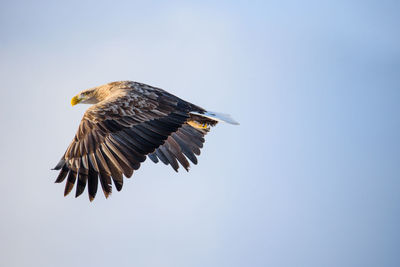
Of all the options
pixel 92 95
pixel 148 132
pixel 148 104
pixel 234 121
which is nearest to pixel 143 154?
pixel 148 132

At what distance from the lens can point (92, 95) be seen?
9039 mm

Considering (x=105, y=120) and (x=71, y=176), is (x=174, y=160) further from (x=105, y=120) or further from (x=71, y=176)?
(x=71, y=176)

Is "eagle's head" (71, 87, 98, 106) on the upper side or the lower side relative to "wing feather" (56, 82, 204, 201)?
upper

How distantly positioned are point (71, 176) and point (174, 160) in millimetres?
1970

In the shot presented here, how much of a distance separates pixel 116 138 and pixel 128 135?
151 mm

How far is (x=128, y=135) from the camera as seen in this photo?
22.3ft

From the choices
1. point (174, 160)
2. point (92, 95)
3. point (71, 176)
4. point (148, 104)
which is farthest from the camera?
point (92, 95)

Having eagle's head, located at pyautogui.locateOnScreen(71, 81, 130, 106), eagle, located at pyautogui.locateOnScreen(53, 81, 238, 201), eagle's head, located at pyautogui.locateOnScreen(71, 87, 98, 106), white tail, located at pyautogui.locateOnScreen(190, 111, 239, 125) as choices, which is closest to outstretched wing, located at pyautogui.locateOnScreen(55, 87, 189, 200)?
eagle, located at pyautogui.locateOnScreen(53, 81, 238, 201)

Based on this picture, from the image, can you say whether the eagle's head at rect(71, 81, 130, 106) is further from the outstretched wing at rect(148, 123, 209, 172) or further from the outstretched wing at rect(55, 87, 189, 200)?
the outstretched wing at rect(148, 123, 209, 172)

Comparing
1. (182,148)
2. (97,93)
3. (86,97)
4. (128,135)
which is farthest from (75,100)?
(128,135)

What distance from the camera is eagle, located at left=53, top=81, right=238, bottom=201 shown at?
6.41 metres

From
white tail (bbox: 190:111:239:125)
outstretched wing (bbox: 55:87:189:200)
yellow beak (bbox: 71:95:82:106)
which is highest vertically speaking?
yellow beak (bbox: 71:95:82:106)

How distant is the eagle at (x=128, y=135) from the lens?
6.41m

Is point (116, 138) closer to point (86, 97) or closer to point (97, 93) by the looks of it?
point (97, 93)
